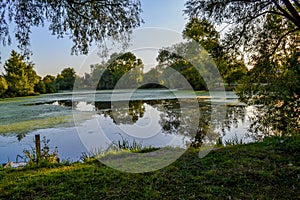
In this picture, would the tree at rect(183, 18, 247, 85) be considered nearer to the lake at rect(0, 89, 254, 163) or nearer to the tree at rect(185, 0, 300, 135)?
the tree at rect(185, 0, 300, 135)

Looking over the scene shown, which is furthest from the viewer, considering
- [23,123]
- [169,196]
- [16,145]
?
[23,123]

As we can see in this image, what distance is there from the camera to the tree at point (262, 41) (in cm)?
397

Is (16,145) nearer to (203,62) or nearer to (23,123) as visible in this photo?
(23,123)

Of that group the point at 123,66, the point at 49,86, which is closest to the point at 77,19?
the point at 123,66

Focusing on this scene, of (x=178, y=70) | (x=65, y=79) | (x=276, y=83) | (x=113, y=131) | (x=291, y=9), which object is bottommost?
(x=113, y=131)

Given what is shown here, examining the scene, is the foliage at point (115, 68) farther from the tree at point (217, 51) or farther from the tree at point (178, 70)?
the tree at point (178, 70)

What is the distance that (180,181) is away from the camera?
2.88 metres

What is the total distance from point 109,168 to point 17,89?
104 feet

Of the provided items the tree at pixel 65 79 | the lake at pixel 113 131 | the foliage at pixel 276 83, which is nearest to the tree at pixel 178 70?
the lake at pixel 113 131

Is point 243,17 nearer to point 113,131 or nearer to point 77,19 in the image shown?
point 77,19

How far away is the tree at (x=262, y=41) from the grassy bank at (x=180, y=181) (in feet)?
2.76

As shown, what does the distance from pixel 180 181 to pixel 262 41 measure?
11.3 ft

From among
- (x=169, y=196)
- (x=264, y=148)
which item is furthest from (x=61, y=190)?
(x=264, y=148)

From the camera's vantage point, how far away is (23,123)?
9289mm
